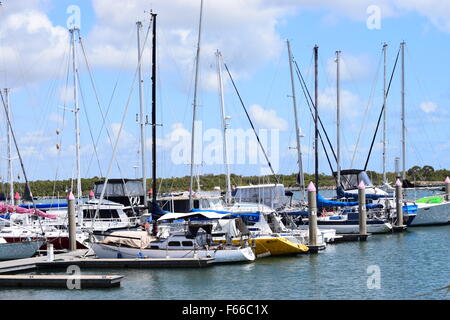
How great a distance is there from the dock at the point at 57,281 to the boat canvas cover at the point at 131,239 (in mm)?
6628

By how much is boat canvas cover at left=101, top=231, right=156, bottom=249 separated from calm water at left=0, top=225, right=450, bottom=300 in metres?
2.34

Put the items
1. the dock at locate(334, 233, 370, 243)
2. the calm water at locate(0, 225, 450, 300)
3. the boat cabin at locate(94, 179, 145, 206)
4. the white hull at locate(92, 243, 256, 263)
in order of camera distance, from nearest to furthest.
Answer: the calm water at locate(0, 225, 450, 300) < the white hull at locate(92, 243, 256, 263) < the dock at locate(334, 233, 370, 243) < the boat cabin at locate(94, 179, 145, 206)

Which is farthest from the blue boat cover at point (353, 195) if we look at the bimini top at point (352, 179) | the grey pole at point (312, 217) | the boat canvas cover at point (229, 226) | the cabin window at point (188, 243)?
the cabin window at point (188, 243)

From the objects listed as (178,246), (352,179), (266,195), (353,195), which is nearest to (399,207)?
(353,195)

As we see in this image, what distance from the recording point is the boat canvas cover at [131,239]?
125ft

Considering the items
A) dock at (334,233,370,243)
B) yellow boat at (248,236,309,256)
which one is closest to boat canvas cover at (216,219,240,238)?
yellow boat at (248,236,309,256)

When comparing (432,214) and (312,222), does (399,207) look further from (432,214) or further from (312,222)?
(312,222)

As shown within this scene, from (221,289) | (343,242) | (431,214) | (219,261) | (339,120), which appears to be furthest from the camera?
(339,120)

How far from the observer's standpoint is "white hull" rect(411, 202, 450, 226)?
60250 millimetres

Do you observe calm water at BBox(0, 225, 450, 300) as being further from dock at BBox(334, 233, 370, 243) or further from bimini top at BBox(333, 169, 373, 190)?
bimini top at BBox(333, 169, 373, 190)
